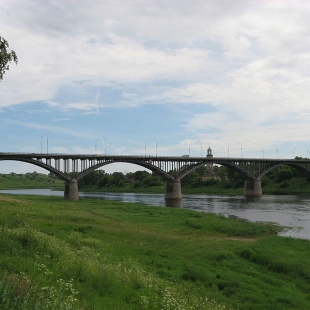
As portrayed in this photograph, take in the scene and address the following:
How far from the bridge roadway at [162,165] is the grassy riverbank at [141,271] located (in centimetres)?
4383

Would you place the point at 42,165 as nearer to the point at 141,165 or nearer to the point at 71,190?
the point at 71,190

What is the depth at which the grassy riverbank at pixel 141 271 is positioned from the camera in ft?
25.4

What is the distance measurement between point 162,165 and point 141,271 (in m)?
69.3

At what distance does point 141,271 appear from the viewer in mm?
11883

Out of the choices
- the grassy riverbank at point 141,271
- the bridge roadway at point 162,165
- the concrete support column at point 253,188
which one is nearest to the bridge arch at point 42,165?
the bridge roadway at point 162,165

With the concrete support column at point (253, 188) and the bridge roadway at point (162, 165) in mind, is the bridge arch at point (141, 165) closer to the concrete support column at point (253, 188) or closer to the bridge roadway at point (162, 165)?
the bridge roadway at point (162, 165)

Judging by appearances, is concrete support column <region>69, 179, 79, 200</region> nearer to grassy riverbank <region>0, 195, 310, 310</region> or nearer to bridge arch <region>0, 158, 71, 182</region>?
bridge arch <region>0, 158, 71, 182</region>

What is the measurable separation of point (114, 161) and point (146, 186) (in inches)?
2223

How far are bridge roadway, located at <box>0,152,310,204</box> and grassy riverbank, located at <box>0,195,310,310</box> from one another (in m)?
43.8

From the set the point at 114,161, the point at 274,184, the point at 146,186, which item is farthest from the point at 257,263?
the point at 146,186

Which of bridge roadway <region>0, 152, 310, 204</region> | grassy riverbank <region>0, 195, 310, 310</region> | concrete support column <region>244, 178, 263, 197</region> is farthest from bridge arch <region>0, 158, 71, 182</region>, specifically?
concrete support column <region>244, 178, 263, 197</region>

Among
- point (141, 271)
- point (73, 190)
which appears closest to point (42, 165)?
point (73, 190)

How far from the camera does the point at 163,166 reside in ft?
267

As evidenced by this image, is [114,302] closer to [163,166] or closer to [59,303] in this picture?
[59,303]
